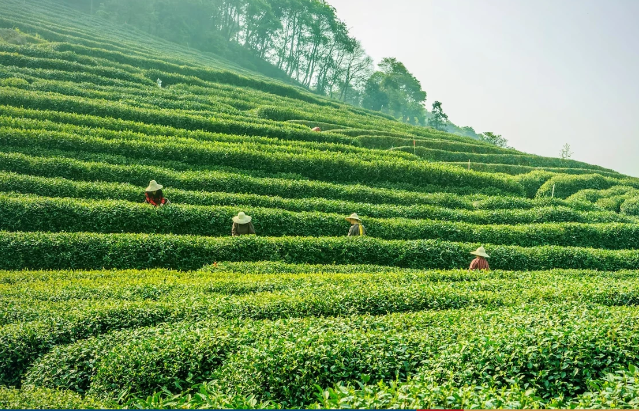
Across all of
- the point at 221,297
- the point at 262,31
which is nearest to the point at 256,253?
the point at 221,297

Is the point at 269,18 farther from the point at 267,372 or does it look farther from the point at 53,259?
the point at 267,372


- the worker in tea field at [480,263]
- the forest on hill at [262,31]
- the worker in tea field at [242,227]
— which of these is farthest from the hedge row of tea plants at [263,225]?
the forest on hill at [262,31]

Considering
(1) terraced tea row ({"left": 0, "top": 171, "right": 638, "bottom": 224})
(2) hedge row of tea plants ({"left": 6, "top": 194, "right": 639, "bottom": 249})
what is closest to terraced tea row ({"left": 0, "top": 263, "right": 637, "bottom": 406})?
(2) hedge row of tea plants ({"left": 6, "top": 194, "right": 639, "bottom": 249})

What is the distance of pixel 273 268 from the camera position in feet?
51.5

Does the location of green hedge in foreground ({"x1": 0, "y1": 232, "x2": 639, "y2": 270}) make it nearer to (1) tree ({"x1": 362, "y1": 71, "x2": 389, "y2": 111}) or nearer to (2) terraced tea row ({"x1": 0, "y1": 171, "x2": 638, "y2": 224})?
(2) terraced tea row ({"x1": 0, "y1": 171, "x2": 638, "y2": 224})

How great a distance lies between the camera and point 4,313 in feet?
33.3

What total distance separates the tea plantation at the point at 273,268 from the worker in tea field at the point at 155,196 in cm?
53

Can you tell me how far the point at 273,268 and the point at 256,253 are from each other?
1.82 m

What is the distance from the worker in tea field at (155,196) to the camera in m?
18.8

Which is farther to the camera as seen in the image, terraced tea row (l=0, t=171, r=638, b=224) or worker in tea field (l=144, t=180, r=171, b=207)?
terraced tea row (l=0, t=171, r=638, b=224)

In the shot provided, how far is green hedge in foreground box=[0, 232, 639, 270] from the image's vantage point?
1546 cm

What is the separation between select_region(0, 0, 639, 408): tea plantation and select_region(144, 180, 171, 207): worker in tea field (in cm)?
53

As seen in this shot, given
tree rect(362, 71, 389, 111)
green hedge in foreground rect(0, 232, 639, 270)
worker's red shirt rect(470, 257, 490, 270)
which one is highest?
tree rect(362, 71, 389, 111)

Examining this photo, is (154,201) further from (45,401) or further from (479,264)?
(479,264)
